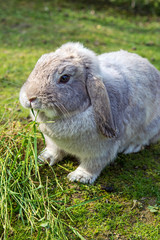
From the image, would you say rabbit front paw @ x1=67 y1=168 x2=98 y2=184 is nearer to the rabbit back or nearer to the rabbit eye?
the rabbit back

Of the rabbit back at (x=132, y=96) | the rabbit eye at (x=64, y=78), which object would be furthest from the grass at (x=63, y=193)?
the rabbit eye at (x=64, y=78)

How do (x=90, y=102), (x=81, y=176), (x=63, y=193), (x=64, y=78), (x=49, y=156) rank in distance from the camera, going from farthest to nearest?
(x=49, y=156)
(x=81, y=176)
(x=63, y=193)
(x=90, y=102)
(x=64, y=78)

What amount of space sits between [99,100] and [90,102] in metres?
0.12

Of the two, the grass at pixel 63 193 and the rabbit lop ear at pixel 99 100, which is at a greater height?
the rabbit lop ear at pixel 99 100

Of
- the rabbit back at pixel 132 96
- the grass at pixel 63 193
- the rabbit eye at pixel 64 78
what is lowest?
the grass at pixel 63 193

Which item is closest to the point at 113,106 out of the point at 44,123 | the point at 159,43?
the point at 44,123

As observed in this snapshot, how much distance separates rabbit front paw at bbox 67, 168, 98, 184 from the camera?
3305mm

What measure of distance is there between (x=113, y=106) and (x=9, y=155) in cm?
128

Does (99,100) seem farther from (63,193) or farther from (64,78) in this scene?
(63,193)

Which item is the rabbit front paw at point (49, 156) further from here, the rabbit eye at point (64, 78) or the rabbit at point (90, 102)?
the rabbit eye at point (64, 78)

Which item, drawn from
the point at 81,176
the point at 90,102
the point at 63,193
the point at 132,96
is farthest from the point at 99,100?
the point at 63,193

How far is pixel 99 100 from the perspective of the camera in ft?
9.09

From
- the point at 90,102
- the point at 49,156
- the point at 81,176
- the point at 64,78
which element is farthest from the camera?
the point at 49,156

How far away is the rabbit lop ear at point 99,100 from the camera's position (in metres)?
2.76
